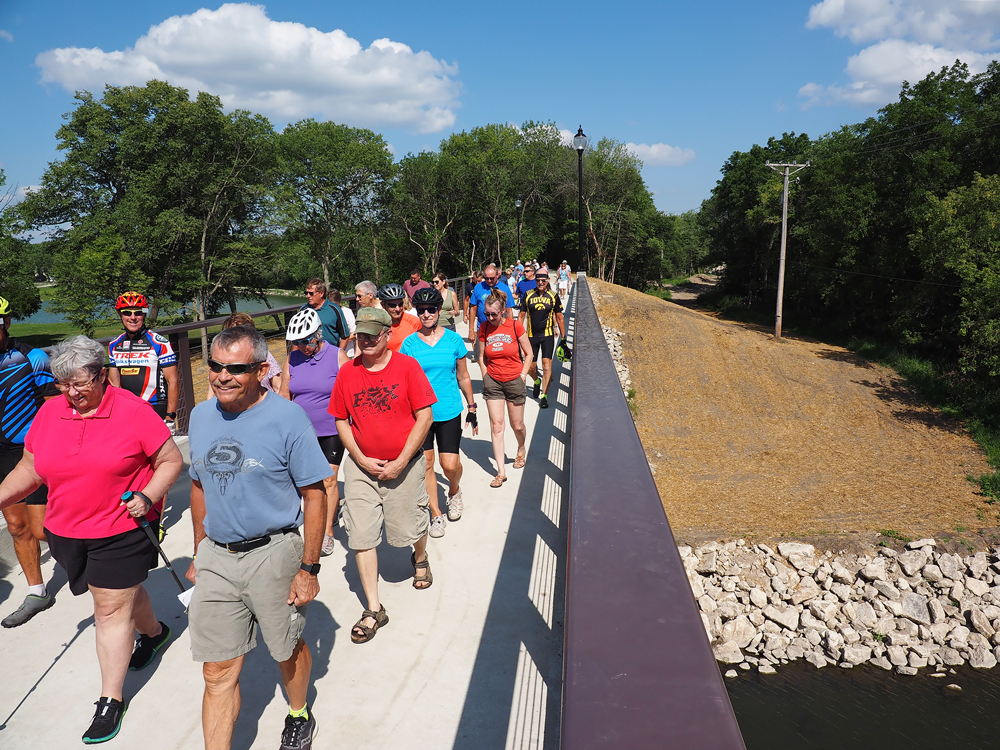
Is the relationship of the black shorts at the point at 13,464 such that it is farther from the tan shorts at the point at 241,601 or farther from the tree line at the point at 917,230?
the tree line at the point at 917,230

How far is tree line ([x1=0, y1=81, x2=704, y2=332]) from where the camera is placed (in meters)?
36.8

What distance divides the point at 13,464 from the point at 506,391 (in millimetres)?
3978

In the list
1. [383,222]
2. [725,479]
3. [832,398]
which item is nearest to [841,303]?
[832,398]

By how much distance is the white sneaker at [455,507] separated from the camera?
17.2 feet

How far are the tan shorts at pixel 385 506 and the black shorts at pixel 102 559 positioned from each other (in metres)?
1.11

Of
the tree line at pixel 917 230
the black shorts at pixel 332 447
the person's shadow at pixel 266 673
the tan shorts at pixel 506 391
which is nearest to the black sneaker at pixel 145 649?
the person's shadow at pixel 266 673

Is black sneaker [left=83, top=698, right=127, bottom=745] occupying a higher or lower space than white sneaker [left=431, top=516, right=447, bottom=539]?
lower

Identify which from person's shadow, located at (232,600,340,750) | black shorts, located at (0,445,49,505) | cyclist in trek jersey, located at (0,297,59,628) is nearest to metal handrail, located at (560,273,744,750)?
person's shadow, located at (232,600,340,750)

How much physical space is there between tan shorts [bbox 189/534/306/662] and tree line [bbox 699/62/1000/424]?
29.5 metres

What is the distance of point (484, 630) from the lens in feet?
12.3

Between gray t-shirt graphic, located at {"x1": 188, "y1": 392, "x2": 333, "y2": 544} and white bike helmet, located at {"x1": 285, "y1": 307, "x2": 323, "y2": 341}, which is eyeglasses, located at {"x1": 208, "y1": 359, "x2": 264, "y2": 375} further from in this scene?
white bike helmet, located at {"x1": 285, "y1": 307, "x2": 323, "y2": 341}

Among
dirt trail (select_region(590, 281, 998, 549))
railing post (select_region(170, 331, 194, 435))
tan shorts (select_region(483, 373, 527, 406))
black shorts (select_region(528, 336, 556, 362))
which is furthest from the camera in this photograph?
dirt trail (select_region(590, 281, 998, 549))

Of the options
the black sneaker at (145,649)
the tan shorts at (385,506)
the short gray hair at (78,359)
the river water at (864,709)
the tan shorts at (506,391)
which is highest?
the short gray hair at (78,359)

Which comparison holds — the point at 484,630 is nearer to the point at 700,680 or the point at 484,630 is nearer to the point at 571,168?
the point at 700,680
